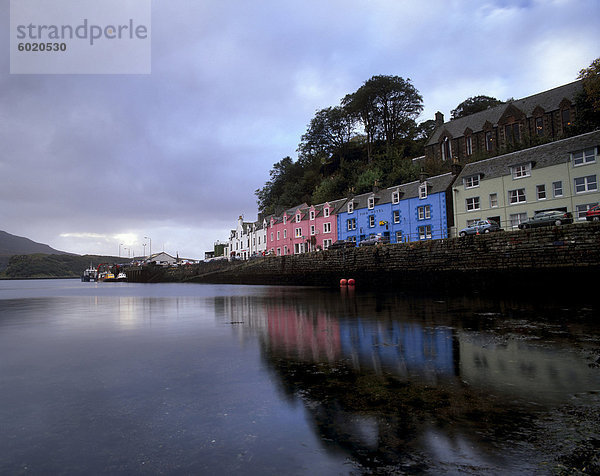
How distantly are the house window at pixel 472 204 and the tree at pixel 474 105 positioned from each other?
162 feet

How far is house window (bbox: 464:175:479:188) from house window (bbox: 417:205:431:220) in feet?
16.8

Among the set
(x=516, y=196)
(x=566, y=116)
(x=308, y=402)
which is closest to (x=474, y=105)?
(x=566, y=116)

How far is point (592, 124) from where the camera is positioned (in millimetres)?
44750

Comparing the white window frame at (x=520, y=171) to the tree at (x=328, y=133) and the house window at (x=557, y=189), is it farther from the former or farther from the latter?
the tree at (x=328, y=133)

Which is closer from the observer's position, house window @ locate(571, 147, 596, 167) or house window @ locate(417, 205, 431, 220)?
house window @ locate(571, 147, 596, 167)

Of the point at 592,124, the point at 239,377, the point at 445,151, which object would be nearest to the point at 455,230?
the point at 592,124

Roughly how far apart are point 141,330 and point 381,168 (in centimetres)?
5815

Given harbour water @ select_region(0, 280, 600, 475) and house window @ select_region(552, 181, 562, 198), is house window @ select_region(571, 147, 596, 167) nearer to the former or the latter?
house window @ select_region(552, 181, 562, 198)

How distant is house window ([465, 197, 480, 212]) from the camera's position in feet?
136

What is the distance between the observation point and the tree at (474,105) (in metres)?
82.9

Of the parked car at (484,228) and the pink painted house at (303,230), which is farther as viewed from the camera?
the pink painted house at (303,230)

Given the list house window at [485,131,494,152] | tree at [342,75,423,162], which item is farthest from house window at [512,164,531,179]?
tree at [342,75,423,162]

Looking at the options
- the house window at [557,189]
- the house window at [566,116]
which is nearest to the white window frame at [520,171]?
the house window at [557,189]

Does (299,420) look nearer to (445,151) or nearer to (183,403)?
(183,403)
